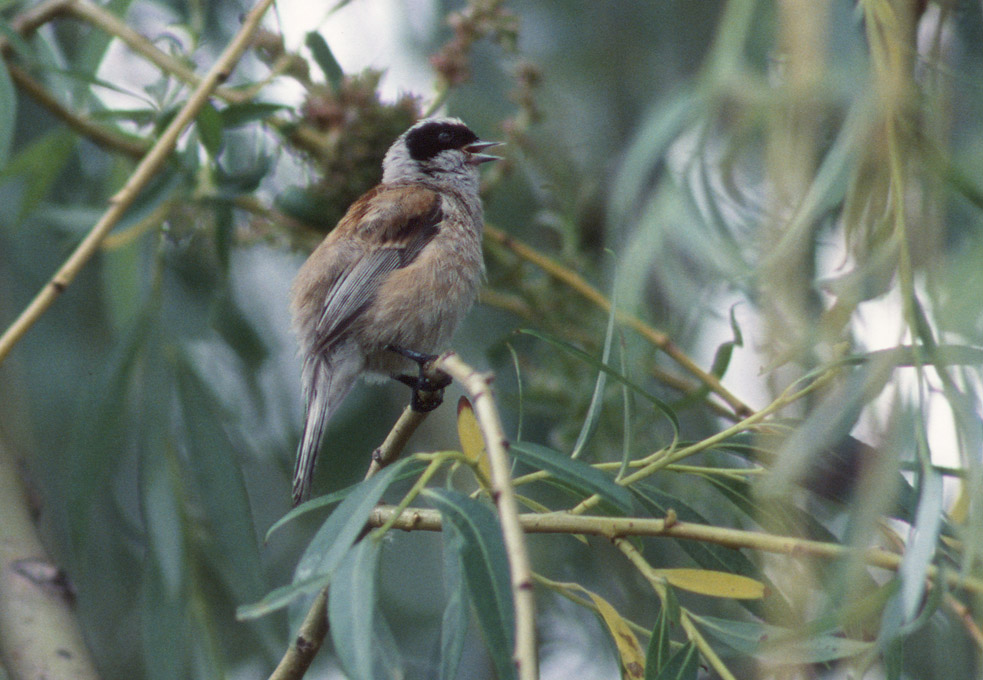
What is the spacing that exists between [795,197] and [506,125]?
2.05 m

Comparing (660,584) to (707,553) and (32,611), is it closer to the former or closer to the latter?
(707,553)

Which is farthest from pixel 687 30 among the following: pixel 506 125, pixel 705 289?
pixel 705 289

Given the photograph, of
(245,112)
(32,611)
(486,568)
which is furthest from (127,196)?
(486,568)

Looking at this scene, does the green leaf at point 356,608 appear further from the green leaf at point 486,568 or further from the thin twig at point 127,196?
the thin twig at point 127,196

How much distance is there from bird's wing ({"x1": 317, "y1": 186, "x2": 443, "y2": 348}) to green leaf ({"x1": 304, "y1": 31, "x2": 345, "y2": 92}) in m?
0.35

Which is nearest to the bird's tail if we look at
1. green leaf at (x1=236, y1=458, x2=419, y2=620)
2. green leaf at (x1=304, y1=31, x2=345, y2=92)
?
green leaf at (x1=304, y1=31, x2=345, y2=92)

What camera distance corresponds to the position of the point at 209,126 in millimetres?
2500

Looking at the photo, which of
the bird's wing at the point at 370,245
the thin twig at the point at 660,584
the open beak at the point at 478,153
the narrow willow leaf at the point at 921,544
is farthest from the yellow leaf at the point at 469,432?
the open beak at the point at 478,153

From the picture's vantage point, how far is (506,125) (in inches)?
128

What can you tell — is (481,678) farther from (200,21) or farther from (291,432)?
(200,21)

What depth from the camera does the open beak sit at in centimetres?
339

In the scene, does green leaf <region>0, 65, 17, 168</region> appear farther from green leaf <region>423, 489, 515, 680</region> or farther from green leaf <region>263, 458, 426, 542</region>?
green leaf <region>423, 489, 515, 680</region>

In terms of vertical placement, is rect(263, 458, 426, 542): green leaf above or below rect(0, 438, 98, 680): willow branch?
above

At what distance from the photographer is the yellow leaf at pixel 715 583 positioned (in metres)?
1.62
